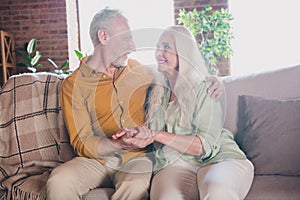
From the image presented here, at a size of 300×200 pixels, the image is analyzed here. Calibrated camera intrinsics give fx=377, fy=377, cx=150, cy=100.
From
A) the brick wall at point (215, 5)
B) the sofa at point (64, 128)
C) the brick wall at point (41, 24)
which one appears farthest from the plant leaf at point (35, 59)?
the sofa at point (64, 128)

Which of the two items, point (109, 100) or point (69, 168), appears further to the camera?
point (109, 100)

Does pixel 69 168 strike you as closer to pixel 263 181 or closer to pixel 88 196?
pixel 88 196

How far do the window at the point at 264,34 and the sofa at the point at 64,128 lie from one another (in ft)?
7.59

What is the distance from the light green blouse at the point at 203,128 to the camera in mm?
1530

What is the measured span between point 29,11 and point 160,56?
10.9ft

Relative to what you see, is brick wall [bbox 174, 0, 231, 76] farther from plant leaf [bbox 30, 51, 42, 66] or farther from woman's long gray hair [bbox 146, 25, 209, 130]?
woman's long gray hair [bbox 146, 25, 209, 130]

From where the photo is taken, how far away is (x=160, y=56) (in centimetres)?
162

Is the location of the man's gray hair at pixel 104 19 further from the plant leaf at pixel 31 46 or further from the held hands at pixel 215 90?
the plant leaf at pixel 31 46

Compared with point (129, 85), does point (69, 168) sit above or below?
below

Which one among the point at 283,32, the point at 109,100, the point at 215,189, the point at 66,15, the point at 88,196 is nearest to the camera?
the point at 215,189

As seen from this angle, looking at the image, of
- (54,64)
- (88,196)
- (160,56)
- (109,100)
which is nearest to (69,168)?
(88,196)

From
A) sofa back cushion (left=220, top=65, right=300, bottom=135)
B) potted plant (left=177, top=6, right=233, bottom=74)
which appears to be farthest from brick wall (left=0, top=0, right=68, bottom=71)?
sofa back cushion (left=220, top=65, right=300, bottom=135)

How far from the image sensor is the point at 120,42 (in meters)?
1.65

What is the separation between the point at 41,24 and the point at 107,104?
10.3 feet
